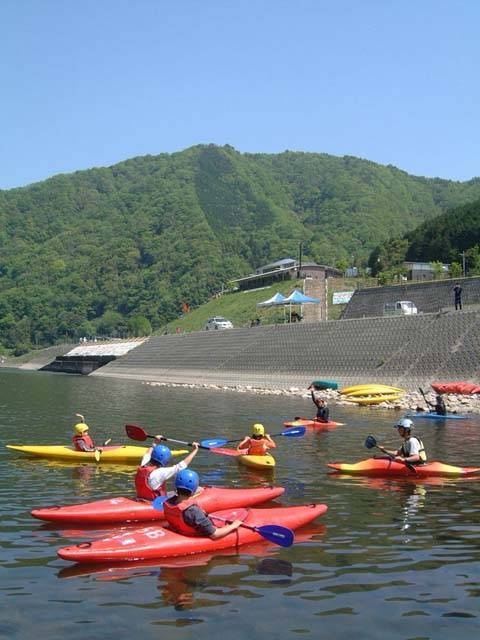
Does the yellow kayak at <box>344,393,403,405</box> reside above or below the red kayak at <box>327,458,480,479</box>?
above

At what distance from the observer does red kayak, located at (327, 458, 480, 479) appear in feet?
50.8

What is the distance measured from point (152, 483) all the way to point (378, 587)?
15.7 ft

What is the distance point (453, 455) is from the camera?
18562mm

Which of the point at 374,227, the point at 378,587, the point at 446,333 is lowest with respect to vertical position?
the point at 378,587

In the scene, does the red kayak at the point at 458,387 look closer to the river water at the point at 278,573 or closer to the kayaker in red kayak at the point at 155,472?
the river water at the point at 278,573

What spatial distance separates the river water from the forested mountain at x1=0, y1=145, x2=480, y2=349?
116470 millimetres

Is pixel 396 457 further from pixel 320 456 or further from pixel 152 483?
pixel 152 483

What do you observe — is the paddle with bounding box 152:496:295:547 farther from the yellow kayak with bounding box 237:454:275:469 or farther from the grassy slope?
the grassy slope

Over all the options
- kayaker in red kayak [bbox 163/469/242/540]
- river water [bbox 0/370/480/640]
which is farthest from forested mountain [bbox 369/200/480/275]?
kayaker in red kayak [bbox 163/469/242/540]

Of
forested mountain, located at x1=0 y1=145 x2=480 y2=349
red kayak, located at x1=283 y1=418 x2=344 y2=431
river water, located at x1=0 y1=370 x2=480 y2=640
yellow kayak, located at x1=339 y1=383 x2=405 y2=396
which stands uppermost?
forested mountain, located at x1=0 y1=145 x2=480 y2=349

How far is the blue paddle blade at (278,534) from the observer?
31.9ft

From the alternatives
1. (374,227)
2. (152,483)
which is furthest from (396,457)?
(374,227)

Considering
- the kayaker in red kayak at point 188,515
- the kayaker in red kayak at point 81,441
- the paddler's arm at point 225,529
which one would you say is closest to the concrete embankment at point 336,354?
the kayaker in red kayak at point 81,441

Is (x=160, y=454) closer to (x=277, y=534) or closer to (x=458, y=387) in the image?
(x=277, y=534)
